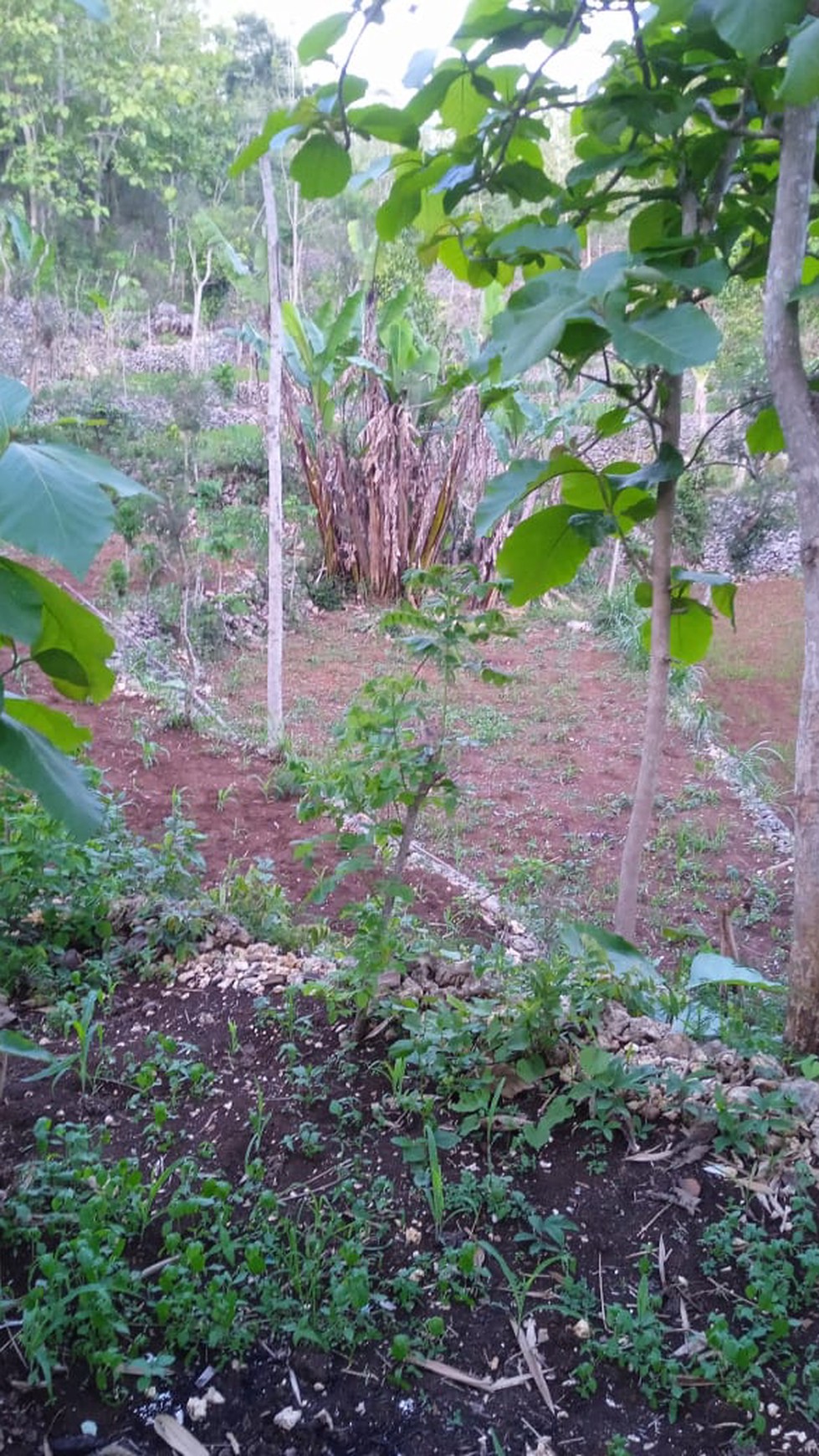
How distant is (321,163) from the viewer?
179 centimetres

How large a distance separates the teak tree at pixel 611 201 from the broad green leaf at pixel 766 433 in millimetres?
253

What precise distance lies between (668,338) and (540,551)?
0.58 metres

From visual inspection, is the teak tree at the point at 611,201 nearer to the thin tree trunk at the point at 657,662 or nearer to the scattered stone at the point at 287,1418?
the thin tree trunk at the point at 657,662

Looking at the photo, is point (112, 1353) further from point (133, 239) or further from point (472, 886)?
point (133, 239)

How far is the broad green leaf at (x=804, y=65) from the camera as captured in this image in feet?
4.13

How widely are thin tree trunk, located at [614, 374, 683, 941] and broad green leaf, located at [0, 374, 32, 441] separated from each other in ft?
3.97

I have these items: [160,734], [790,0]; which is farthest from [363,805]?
[160,734]

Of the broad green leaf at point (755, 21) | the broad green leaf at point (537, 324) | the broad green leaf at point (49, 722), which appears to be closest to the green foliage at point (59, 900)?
the broad green leaf at point (49, 722)

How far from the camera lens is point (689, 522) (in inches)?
367

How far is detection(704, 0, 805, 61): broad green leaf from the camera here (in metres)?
1.36

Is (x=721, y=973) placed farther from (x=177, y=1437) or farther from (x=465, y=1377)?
(x=177, y=1437)

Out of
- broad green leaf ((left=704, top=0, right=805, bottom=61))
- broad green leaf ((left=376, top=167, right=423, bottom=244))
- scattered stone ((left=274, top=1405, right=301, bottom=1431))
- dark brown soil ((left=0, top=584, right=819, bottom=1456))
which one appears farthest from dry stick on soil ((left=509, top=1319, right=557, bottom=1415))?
broad green leaf ((left=376, top=167, right=423, bottom=244))

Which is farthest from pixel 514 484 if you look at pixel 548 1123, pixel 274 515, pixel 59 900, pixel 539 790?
pixel 539 790

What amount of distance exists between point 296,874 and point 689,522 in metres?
6.34
